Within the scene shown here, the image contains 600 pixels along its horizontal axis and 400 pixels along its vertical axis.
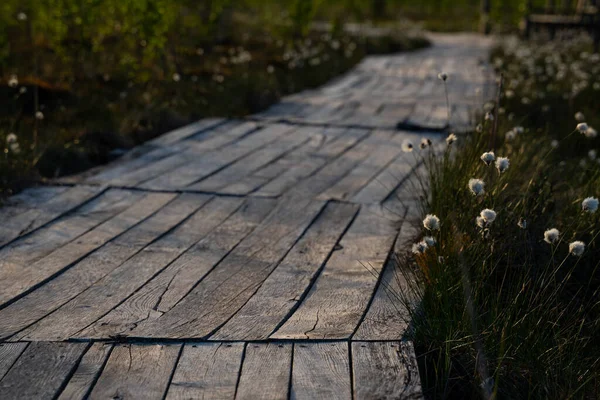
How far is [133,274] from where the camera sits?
3.13 metres

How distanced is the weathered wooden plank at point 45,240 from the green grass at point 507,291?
4.72ft

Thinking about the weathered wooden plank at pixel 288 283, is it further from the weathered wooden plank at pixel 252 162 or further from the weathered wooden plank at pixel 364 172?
the weathered wooden plank at pixel 252 162

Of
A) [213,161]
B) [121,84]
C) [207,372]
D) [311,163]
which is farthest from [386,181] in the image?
[121,84]

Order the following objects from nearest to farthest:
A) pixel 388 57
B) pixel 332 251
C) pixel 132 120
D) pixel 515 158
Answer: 1. pixel 332 251
2. pixel 515 158
3. pixel 132 120
4. pixel 388 57

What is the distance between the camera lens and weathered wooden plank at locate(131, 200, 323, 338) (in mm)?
2652

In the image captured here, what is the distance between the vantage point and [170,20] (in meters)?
7.75

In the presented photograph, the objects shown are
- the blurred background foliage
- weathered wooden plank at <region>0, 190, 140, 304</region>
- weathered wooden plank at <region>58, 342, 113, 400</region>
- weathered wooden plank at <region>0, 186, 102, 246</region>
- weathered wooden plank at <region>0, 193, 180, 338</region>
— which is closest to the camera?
weathered wooden plank at <region>58, 342, 113, 400</region>

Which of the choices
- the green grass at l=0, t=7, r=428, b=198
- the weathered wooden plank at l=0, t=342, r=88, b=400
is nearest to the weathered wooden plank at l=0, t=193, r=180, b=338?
the weathered wooden plank at l=0, t=342, r=88, b=400

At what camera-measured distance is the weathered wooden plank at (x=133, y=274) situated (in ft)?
8.70

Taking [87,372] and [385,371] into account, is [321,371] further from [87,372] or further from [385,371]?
[87,372]

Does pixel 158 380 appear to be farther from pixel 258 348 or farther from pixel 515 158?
pixel 515 158

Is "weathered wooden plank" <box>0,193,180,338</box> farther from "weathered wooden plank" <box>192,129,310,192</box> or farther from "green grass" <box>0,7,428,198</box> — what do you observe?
Result: "green grass" <box>0,7,428,198</box>

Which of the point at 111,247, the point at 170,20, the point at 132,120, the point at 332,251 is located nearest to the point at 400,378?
the point at 332,251

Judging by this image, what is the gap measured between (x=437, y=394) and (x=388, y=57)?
31.1ft
